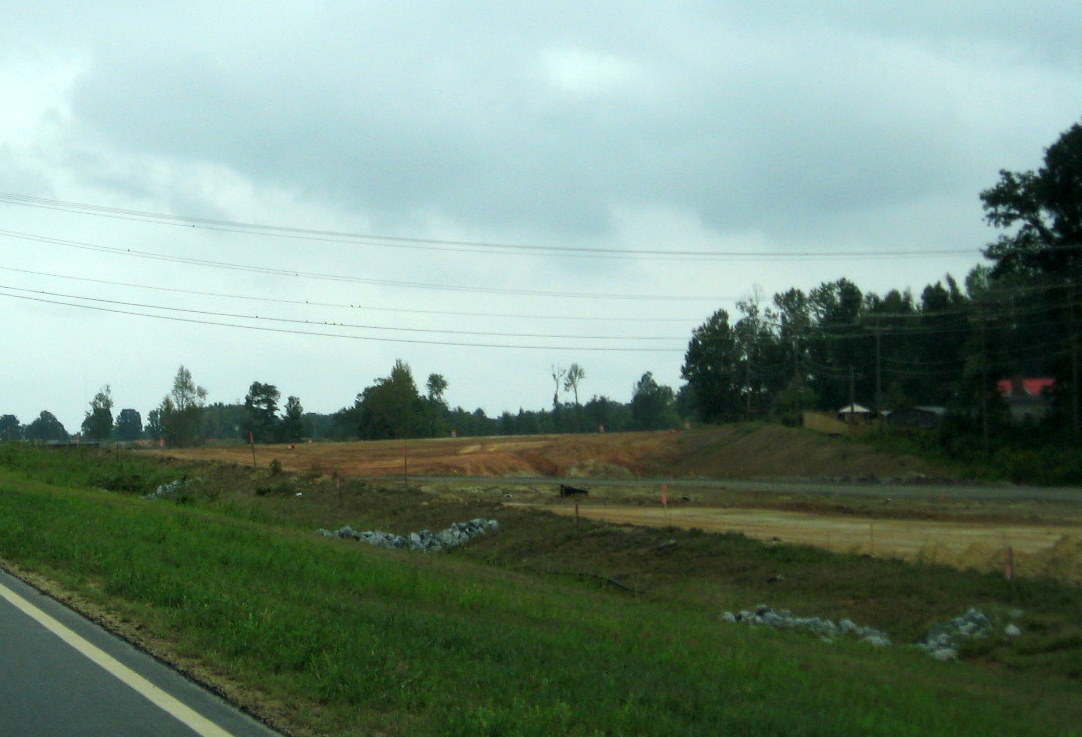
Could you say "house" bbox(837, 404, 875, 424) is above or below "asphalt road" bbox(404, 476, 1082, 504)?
above

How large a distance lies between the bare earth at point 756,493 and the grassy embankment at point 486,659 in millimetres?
8347

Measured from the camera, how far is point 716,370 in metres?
108

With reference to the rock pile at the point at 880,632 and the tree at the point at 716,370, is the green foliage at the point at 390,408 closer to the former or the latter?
the tree at the point at 716,370

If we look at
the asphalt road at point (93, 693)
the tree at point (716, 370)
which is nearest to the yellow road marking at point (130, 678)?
the asphalt road at point (93, 693)

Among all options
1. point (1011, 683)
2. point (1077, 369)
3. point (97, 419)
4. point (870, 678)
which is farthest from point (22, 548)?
point (97, 419)

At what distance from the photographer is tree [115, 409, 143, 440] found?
167 m

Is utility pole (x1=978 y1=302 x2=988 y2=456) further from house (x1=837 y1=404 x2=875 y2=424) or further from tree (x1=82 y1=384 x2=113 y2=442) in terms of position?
tree (x1=82 y1=384 x2=113 y2=442)

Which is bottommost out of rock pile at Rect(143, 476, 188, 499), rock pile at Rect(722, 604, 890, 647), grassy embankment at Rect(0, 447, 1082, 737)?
rock pile at Rect(722, 604, 890, 647)

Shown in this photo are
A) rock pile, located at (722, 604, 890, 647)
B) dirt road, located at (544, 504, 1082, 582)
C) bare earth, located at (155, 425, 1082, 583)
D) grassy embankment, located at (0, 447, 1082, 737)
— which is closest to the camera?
grassy embankment, located at (0, 447, 1082, 737)

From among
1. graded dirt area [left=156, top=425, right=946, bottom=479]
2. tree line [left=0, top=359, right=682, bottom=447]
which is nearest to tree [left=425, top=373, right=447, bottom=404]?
tree line [left=0, top=359, right=682, bottom=447]

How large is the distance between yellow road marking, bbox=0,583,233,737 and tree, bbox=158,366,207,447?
10092 cm

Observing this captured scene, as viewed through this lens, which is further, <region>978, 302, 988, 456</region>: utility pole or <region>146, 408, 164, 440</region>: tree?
<region>146, 408, 164, 440</region>: tree

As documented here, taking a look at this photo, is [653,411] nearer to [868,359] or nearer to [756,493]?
[868,359]

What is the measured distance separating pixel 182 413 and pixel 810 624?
105341mm
